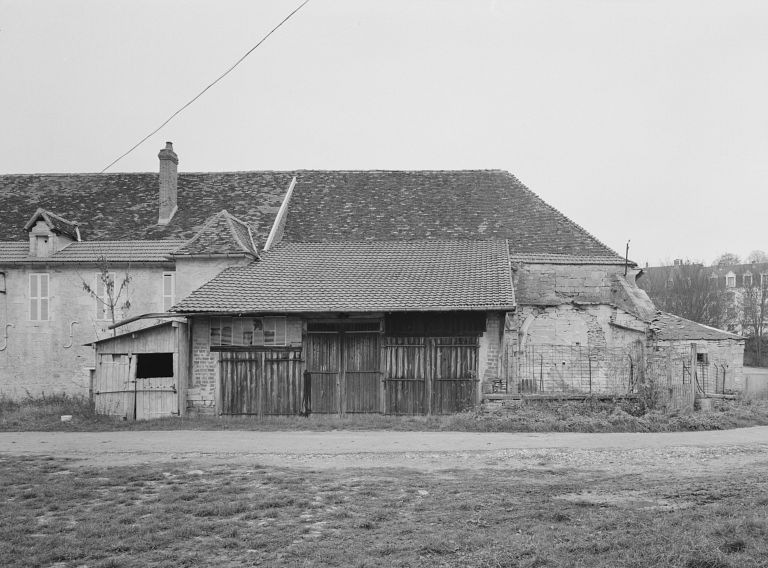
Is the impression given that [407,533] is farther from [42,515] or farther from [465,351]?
[465,351]

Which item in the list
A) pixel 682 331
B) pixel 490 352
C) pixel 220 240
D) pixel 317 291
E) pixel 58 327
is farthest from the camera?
pixel 682 331

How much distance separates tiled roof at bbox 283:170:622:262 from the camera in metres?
25.2

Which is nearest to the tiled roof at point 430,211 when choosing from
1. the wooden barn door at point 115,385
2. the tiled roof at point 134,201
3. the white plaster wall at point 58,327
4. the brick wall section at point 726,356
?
the tiled roof at point 134,201

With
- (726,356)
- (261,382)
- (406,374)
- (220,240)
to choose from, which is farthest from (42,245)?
(726,356)

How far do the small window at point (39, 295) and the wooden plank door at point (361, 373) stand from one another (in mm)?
10933

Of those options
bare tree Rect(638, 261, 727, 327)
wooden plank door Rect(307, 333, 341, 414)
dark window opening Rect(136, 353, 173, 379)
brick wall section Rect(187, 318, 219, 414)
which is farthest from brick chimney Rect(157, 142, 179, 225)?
bare tree Rect(638, 261, 727, 327)

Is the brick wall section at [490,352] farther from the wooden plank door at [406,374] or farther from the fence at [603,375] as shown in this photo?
the wooden plank door at [406,374]

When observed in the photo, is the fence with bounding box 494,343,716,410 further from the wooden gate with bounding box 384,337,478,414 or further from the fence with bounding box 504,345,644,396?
the wooden gate with bounding box 384,337,478,414

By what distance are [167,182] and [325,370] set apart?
35.7 feet

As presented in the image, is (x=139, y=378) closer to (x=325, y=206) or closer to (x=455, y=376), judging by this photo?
(x=455, y=376)

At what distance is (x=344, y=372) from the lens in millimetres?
19141

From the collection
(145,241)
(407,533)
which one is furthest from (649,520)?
(145,241)

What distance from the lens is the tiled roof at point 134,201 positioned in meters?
25.1

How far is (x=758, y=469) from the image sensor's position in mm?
9953
